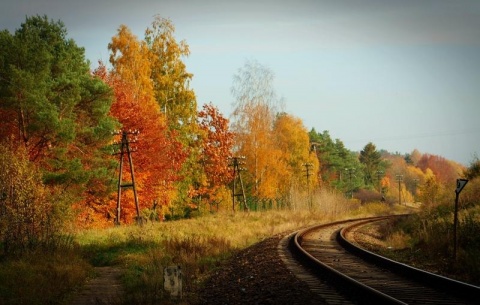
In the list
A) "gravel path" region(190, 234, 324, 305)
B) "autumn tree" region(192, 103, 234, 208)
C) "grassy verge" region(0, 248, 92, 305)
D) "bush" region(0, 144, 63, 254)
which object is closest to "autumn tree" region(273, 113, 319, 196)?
"autumn tree" region(192, 103, 234, 208)

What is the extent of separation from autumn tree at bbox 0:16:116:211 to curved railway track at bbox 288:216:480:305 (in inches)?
537

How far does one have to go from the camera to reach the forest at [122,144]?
818 inches

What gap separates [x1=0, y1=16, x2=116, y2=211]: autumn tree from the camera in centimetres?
2417

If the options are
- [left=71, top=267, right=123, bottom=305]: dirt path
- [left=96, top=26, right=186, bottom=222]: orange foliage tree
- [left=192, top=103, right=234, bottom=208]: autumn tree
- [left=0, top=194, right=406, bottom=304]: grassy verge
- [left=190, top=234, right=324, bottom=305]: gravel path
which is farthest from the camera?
[left=192, top=103, right=234, bottom=208]: autumn tree

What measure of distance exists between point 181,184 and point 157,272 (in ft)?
102

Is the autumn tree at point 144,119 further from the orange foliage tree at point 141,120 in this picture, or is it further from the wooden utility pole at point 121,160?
the wooden utility pole at point 121,160

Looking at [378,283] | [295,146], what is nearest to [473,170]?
[378,283]

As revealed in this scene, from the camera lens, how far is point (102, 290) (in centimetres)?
1328

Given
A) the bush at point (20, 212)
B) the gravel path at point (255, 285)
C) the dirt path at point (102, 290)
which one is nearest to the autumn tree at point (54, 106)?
the bush at point (20, 212)

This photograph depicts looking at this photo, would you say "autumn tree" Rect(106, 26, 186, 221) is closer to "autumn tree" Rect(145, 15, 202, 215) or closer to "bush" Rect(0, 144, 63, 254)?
"autumn tree" Rect(145, 15, 202, 215)

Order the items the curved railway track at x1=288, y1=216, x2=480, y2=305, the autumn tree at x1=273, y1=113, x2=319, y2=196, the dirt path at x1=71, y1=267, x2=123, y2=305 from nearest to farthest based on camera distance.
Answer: the curved railway track at x1=288, y1=216, x2=480, y2=305
the dirt path at x1=71, y1=267, x2=123, y2=305
the autumn tree at x1=273, y1=113, x2=319, y2=196

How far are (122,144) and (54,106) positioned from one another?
6.92 meters

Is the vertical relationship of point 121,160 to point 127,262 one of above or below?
above

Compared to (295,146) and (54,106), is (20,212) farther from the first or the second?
(295,146)
